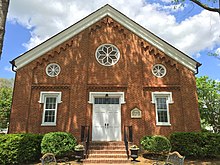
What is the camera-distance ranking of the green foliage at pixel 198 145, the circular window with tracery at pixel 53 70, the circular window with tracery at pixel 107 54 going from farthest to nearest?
the circular window with tracery at pixel 107 54, the circular window with tracery at pixel 53 70, the green foliage at pixel 198 145

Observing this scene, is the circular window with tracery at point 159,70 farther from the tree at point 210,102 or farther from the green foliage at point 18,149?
the tree at point 210,102

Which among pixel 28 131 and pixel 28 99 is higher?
pixel 28 99

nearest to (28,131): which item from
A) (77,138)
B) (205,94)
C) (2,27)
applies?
(77,138)

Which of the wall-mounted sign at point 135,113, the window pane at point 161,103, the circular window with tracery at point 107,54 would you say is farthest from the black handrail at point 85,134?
the window pane at point 161,103

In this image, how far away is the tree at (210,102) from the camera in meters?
23.0

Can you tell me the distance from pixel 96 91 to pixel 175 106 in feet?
16.8

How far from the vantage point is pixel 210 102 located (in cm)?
2359

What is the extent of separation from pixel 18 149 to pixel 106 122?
16.9 ft

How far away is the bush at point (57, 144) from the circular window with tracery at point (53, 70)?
4.27 m

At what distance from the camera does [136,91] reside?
1238cm

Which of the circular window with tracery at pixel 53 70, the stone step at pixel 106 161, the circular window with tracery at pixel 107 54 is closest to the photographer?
the stone step at pixel 106 161

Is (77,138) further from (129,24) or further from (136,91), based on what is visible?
(129,24)

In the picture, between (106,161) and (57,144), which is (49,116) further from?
(106,161)

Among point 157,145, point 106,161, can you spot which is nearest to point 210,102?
point 157,145
